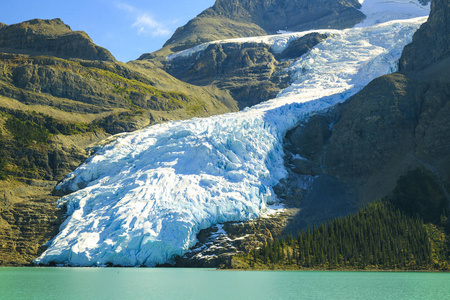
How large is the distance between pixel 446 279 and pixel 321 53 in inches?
4022

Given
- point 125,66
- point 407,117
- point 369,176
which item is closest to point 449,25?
point 407,117

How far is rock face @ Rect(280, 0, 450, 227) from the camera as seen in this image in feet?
229

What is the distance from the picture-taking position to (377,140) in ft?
258

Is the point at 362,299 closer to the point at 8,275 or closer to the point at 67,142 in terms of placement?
the point at 8,275

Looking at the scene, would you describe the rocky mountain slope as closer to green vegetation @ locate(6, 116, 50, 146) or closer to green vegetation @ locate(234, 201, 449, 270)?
green vegetation @ locate(6, 116, 50, 146)

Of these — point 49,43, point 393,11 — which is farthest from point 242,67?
point 393,11

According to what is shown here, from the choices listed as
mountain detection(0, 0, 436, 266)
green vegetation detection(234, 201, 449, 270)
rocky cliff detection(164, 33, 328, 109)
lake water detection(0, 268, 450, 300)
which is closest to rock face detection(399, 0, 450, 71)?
mountain detection(0, 0, 436, 266)

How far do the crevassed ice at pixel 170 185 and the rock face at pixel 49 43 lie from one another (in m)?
40.0

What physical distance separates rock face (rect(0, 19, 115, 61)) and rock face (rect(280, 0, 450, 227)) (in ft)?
201

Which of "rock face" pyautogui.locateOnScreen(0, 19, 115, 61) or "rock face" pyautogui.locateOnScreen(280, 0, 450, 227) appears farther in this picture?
"rock face" pyautogui.locateOnScreen(0, 19, 115, 61)

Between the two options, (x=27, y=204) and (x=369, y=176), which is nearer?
(x=27, y=204)

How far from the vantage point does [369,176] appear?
75.4 meters

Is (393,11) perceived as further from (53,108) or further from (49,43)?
(53,108)

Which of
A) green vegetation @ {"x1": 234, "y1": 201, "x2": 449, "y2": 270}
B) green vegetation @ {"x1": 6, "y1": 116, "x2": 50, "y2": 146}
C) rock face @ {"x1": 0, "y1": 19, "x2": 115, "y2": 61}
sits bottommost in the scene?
green vegetation @ {"x1": 234, "y1": 201, "x2": 449, "y2": 270}
